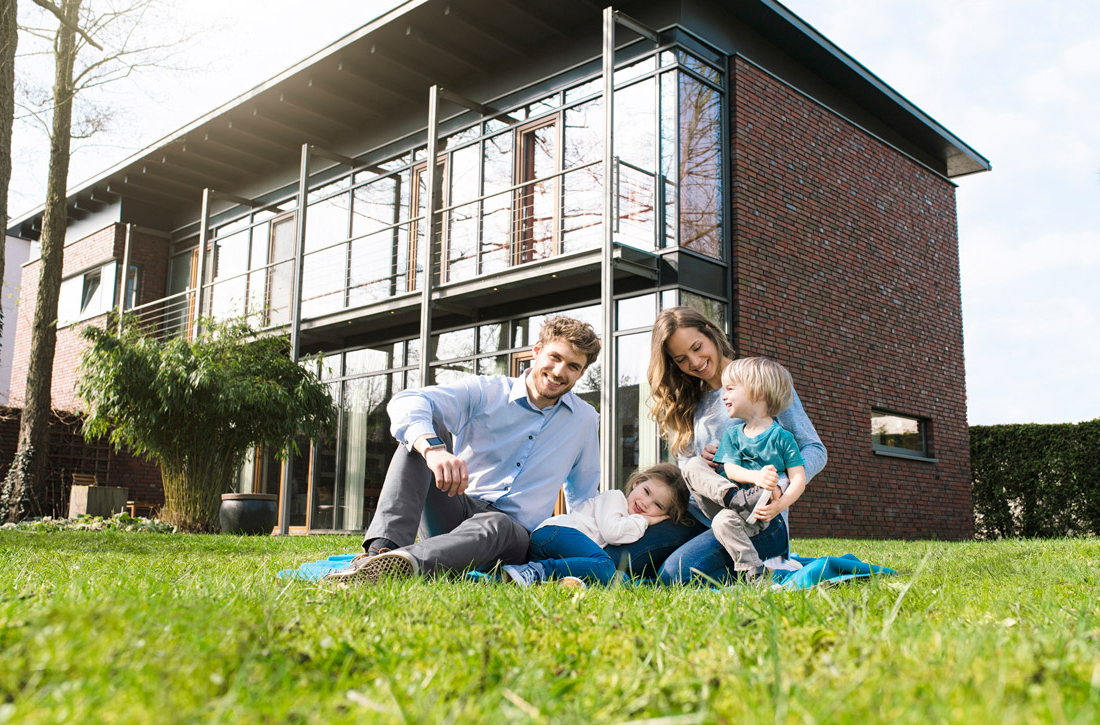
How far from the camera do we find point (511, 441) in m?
3.47

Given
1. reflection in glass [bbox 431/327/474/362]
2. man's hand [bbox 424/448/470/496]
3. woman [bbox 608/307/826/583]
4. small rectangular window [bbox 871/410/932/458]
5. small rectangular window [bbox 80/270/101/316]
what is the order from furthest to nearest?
1. small rectangular window [bbox 80/270/101/316]
2. small rectangular window [bbox 871/410/932/458]
3. reflection in glass [bbox 431/327/474/362]
4. woman [bbox 608/307/826/583]
5. man's hand [bbox 424/448/470/496]

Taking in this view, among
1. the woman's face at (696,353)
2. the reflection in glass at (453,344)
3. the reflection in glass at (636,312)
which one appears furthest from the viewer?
the reflection in glass at (453,344)

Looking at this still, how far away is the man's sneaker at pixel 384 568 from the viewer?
2.58 metres

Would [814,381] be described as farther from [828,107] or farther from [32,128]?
[32,128]

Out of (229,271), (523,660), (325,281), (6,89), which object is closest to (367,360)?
(325,281)

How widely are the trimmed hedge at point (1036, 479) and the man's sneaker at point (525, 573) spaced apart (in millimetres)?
11147

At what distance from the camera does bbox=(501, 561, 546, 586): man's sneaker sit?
9.18ft

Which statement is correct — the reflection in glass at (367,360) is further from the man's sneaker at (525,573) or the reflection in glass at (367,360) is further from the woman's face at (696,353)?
the man's sneaker at (525,573)

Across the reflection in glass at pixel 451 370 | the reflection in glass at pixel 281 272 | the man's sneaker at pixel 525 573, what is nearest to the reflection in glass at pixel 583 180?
the reflection in glass at pixel 451 370

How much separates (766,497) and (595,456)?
0.91m

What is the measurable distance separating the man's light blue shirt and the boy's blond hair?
2.44 ft

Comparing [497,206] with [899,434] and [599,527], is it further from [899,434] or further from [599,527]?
[599,527]

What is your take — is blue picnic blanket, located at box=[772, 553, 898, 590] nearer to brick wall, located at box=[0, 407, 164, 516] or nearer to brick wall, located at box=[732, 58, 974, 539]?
brick wall, located at box=[732, 58, 974, 539]

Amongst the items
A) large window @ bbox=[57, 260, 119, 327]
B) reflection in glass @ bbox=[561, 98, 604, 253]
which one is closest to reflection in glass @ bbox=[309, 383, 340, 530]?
reflection in glass @ bbox=[561, 98, 604, 253]
